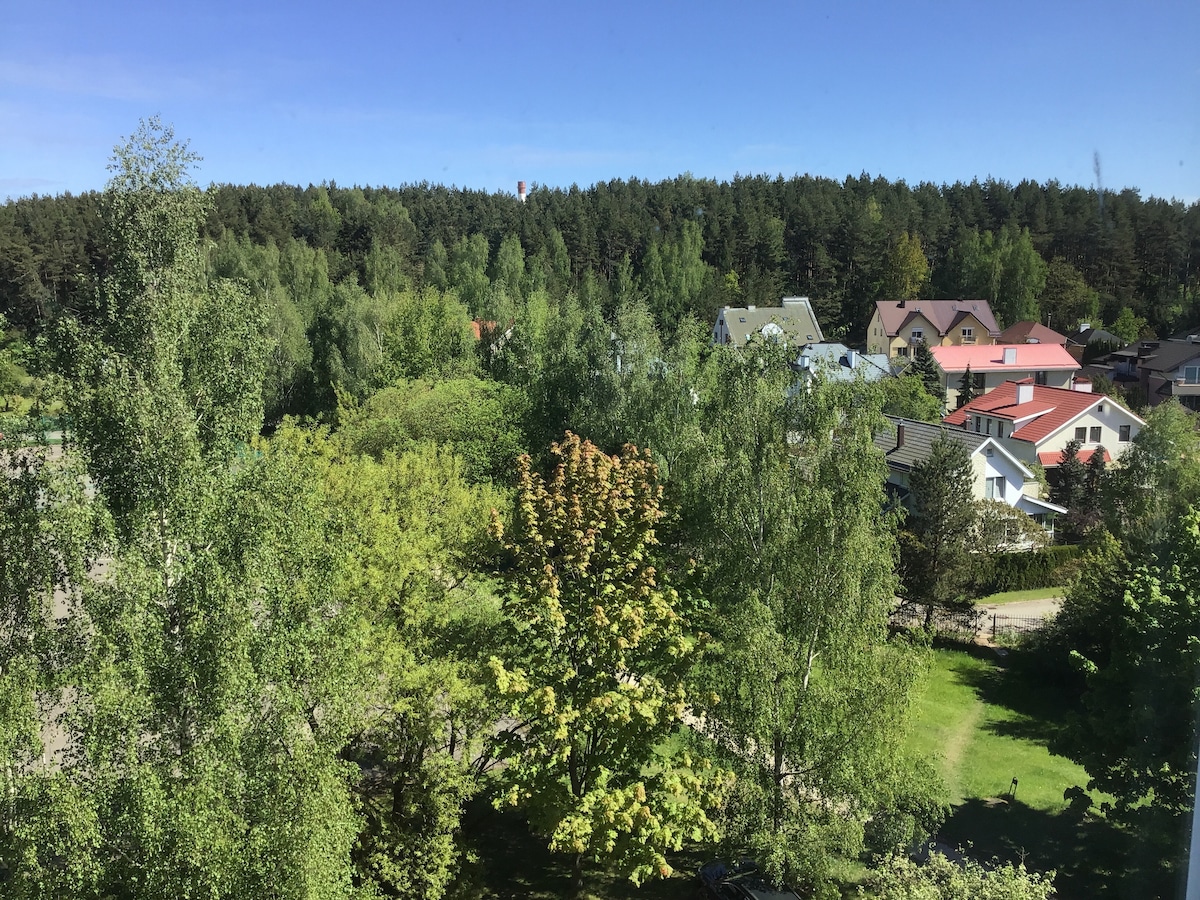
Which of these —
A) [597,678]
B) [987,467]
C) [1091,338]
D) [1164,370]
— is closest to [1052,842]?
[597,678]

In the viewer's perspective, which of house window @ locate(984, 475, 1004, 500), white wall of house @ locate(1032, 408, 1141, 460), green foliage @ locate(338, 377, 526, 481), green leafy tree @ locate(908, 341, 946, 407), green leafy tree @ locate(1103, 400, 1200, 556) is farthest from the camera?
green leafy tree @ locate(908, 341, 946, 407)

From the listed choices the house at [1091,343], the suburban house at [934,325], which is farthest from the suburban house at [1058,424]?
the suburban house at [934,325]

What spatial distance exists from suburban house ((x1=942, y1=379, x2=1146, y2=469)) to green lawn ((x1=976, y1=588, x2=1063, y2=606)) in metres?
5.11

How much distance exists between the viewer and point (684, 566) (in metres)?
9.52

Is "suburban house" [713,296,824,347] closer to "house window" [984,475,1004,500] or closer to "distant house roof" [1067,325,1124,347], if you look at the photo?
"distant house roof" [1067,325,1124,347]

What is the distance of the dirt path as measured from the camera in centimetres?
1157

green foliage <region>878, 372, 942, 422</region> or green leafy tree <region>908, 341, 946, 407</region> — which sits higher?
green leafy tree <region>908, 341, 946, 407</region>

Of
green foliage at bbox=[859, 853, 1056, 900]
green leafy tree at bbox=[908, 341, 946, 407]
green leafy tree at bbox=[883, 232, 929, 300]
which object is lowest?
green foliage at bbox=[859, 853, 1056, 900]

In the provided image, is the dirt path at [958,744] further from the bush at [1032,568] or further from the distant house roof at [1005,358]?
the distant house roof at [1005,358]

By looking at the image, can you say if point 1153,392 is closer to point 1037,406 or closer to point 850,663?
point 1037,406

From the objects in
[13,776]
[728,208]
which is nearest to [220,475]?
[13,776]

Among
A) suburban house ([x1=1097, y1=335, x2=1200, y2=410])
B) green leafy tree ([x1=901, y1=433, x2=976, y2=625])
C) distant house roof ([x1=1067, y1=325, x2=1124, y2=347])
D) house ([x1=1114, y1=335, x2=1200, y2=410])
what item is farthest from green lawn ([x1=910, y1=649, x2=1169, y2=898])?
distant house roof ([x1=1067, y1=325, x2=1124, y2=347])

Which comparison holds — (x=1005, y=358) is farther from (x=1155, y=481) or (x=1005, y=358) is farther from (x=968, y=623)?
(x=1155, y=481)

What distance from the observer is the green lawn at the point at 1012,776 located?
9195mm
